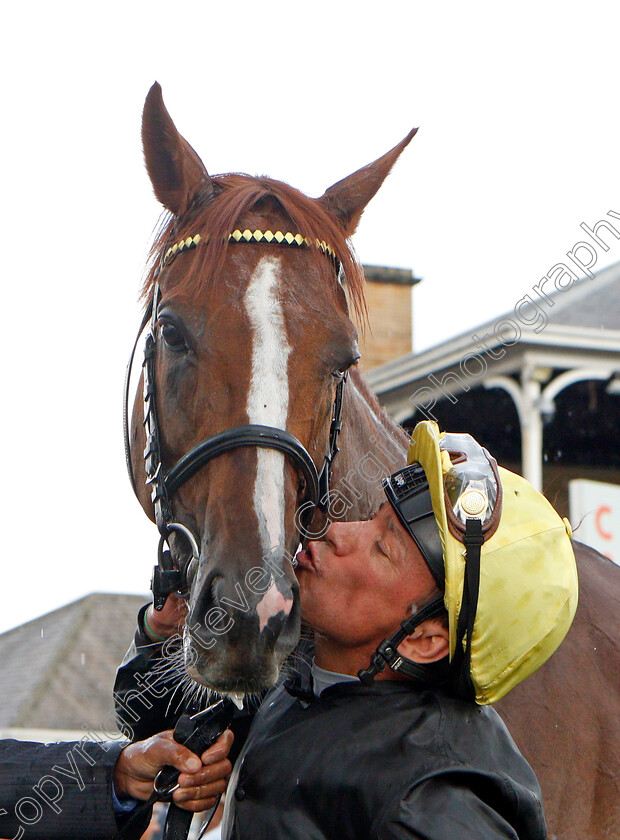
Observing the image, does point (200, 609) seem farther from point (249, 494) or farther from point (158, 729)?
point (158, 729)

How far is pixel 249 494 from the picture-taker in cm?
203

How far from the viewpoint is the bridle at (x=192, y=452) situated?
2104mm

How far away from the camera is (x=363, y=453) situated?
286 cm

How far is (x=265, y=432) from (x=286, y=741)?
0.62 m

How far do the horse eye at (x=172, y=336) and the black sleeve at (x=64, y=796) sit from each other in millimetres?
910

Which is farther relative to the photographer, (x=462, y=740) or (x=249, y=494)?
(x=249, y=494)

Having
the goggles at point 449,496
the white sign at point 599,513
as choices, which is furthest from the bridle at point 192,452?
the white sign at point 599,513

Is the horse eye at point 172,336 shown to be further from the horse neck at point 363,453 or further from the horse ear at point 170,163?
the horse neck at point 363,453

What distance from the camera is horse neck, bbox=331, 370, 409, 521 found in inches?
106

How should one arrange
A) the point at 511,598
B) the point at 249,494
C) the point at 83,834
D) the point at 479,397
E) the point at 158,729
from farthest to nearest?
1. the point at 479,397
2. the point at 158,729
3. the point at 83,834
4. the point at 249,494
5. the point at 511,598

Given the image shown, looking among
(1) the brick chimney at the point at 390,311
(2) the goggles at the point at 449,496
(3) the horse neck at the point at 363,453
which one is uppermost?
(2) the goggles at the point at 449,496

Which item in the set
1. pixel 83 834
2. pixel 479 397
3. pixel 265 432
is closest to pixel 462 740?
pixel 265 432

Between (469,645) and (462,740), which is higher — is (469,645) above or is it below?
above

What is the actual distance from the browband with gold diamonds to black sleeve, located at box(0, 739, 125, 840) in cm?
119
